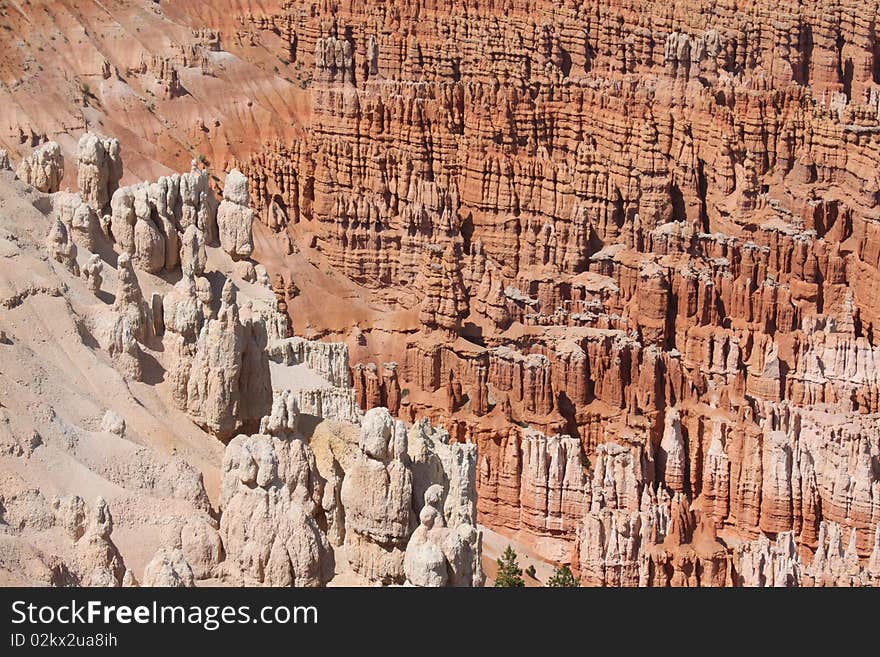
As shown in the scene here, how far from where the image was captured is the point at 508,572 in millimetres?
46281

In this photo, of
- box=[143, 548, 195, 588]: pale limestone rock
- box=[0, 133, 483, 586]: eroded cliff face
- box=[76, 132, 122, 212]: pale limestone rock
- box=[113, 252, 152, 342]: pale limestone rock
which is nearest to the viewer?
box=[143, 548, 195, 588]: pale limestone rock

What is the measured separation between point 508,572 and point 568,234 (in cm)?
3196

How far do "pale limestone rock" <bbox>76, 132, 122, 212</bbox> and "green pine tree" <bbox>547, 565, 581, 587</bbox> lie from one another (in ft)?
51.5

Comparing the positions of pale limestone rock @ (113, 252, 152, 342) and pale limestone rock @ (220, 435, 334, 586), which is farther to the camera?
pale limestone rock @ (113, 252, 152, 342)

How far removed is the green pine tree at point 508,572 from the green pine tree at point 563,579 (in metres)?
1.02

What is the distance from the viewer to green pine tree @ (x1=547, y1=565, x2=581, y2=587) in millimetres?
49453

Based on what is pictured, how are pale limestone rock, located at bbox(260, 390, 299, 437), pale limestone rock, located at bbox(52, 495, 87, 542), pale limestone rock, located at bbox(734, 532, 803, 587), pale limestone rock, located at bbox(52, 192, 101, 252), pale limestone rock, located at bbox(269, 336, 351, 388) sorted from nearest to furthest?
pale limestone rock, located at bbox(52, 495, 87, 542)
pale limestone rock, located at bbox(260, 390, 299, 437)
pale limestone rock, located at bbox(52, 192, 101, 252)
pale limestone rock, located at bbox(269, 336, 351, 388)
pale limestone rock, located at bbox(734, 532, 803, 587)

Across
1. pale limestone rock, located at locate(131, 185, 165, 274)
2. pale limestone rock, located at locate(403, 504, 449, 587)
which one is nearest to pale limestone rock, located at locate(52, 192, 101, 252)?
pale limestone rock, located at locate(131, 185, 165, 274)

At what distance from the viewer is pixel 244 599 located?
88.8 feet

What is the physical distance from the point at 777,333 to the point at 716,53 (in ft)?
85.7

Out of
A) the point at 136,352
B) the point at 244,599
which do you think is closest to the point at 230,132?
the point at 136,352

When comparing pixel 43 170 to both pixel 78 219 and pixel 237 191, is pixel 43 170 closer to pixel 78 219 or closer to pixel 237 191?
pixel 78 219

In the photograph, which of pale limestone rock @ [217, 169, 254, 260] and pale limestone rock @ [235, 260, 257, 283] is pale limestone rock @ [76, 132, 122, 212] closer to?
pale limestone rock @ [217, 169, 254, 260]

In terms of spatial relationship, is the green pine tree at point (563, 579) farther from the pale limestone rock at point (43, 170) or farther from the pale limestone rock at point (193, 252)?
the pale limestone rock at point (43, 170)
